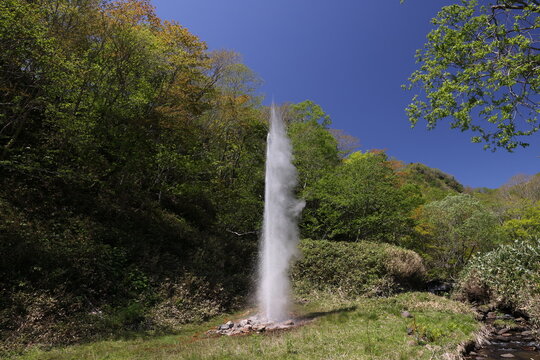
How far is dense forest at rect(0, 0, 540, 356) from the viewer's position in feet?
34.9

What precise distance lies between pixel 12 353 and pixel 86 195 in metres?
9.46

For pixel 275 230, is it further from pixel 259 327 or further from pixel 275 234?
pixel 259 327

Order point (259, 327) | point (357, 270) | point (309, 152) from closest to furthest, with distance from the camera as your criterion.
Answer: point (259, 327) → point (357, 270) → point (309, 152)

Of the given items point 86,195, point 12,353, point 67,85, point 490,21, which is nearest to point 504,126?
point 490,21

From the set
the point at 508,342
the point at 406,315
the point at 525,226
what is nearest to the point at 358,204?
the point at 406,315

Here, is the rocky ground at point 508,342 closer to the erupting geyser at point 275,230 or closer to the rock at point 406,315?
the rock at point 406,315

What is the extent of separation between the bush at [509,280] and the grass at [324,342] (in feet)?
9.78

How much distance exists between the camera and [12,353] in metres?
7.49

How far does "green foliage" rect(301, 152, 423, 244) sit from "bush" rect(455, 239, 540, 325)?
7.34 metres

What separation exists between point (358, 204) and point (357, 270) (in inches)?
300

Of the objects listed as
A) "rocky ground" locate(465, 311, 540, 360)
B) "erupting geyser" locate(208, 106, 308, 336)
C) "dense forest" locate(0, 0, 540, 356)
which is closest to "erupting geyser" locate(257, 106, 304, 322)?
"erupting geyser" locate(208, 106, 308, 336)

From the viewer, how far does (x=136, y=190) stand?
1875 centimetres

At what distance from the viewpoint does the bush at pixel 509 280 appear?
480 inches

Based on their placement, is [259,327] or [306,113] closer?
[259,327]
